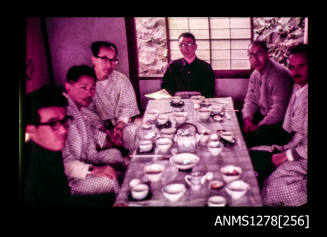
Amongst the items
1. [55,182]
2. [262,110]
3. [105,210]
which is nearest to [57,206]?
[55,182]

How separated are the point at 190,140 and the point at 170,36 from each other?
276 cm

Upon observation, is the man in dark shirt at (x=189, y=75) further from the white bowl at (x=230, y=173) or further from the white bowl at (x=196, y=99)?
the white bowl at (x=230, y=173)

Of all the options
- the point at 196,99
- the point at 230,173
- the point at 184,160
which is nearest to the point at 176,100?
the point at 196,99

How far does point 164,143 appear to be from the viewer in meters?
2.28

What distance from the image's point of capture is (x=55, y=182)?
2080 millimetres

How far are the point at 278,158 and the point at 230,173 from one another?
834 millimetres

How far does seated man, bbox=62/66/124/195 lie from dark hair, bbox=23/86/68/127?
0.33 meters

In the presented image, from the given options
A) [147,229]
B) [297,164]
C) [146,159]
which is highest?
[146,159]

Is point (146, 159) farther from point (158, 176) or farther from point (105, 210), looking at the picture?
point (105, 210)

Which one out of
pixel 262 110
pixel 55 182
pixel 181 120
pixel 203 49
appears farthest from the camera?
pixel 203 49

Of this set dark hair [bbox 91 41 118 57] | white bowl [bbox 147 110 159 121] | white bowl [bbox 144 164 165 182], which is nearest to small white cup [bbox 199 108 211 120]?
white bowl [bbox 147 110 159 121]

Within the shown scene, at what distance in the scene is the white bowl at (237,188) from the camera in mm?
1711

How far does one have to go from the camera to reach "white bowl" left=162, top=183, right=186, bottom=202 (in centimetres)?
172

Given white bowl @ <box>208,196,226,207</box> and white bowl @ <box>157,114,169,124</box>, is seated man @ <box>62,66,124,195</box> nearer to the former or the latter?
white bowl @ <box>157,114,169,124</box>
